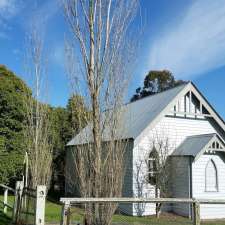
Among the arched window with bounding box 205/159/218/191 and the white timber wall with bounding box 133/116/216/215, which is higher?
the white timber wall with bounding box 133/116/216/215

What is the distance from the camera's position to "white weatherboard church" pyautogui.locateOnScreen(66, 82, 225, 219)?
674 inches

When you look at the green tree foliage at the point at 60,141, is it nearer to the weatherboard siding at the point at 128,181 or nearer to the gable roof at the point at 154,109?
the gable roof at the point at 154,109

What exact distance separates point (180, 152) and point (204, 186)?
1883 millimetres

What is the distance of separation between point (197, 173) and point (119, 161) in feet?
34.7

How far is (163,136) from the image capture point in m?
18.2

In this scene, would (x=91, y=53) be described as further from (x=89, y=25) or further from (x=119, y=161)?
(x=119, y=161)

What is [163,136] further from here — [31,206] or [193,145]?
[31,206]

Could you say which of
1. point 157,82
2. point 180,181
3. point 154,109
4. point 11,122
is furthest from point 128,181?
point 157,82

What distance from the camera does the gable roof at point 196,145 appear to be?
1700cm

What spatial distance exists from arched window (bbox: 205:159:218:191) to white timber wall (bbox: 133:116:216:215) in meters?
1.90

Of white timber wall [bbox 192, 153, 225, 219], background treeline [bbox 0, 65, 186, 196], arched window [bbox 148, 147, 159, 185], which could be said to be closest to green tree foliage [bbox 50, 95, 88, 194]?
background treeline [bbox 0, 65, 186, 196]

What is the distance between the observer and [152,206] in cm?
1731

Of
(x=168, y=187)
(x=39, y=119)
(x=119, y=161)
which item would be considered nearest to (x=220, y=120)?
(x=168, y=187)

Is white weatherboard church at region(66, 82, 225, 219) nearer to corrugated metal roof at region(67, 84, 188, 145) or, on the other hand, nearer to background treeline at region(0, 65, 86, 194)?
corrugated metal roof at region(67, 84, 188, 145)
